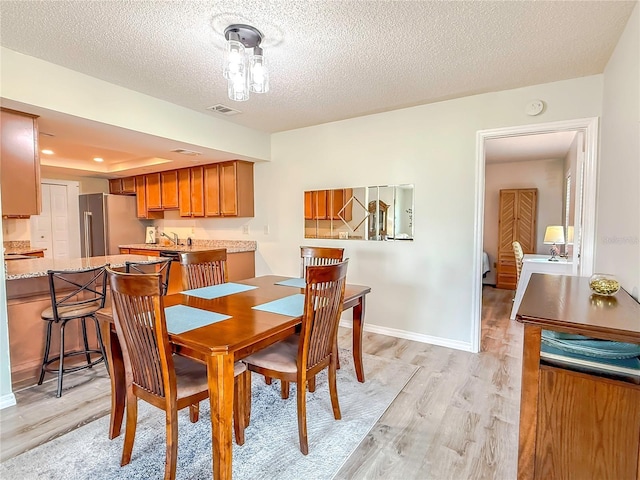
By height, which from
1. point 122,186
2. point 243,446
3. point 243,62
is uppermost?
point 243,62

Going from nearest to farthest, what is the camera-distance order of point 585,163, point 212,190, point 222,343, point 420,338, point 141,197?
point 222,343 < point 585,163 < point 420,338 < point 212,190 < point 141,197

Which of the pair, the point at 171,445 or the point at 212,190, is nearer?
the point at 171,445

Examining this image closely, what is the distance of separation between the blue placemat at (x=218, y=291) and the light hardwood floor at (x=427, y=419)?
91 cm

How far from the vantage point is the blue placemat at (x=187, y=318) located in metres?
1.57

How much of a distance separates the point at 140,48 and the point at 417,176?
2489 mm

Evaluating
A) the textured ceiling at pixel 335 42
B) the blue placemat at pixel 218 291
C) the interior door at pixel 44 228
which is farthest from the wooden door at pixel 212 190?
the interior door at pixel 44 228

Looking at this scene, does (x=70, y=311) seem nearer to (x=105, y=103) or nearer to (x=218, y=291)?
(x=218, y=291)

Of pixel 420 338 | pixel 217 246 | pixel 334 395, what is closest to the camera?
pixel 334 395

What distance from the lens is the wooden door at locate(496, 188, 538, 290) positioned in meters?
5.93

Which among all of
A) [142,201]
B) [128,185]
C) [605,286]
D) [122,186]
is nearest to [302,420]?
[605,286]

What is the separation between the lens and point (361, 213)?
369cm

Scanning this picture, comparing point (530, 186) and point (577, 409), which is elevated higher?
point (530, 186)

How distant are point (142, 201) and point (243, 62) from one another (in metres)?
4.42

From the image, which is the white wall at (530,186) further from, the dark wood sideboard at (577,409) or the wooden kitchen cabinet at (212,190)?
the dark wood sideboard at (577,409)
